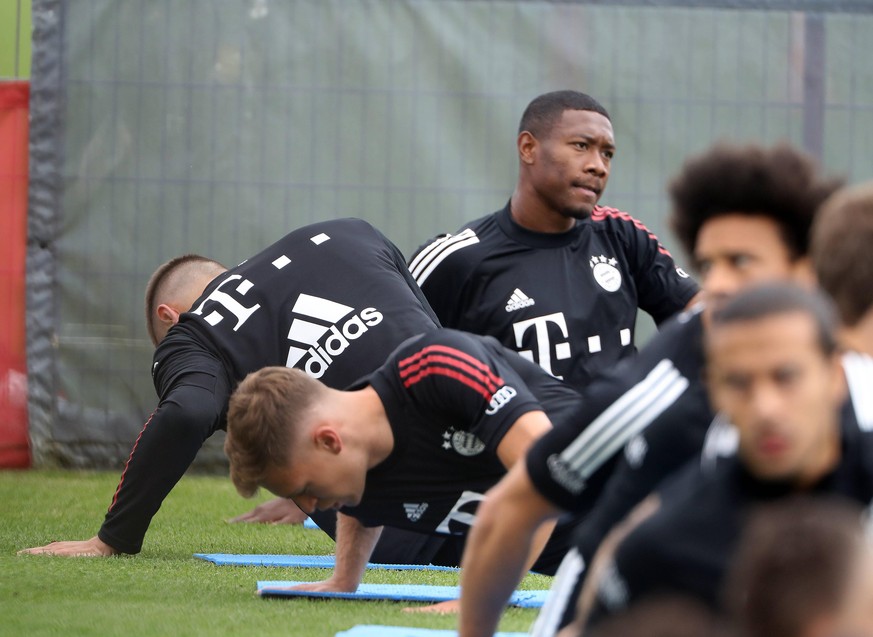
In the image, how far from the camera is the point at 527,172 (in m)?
6.01

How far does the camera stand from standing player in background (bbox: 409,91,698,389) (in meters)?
5.67

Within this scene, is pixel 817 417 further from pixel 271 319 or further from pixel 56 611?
pixel 271 319

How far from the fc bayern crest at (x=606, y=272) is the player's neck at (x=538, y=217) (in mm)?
205

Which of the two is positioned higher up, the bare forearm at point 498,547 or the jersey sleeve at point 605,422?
the jersey sleeve at point 605,422

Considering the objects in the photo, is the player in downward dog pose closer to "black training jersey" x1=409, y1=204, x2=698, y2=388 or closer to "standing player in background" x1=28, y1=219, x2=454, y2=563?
"standing player in background" x1=28, y1=219, x2=454, y2=563

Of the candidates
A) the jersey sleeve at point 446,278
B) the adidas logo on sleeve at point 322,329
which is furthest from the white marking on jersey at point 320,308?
the jersey sleeve at point 446,278

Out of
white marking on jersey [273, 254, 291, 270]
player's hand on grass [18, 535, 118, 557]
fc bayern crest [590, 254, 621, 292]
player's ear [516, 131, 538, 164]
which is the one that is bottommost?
player's hand on grass [18, 535, 118, 557]

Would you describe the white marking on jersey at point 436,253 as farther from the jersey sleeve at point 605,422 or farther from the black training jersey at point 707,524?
the black training jersey at point 707,524

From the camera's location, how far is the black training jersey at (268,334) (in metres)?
5.01

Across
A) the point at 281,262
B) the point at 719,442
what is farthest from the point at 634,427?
the point at 281,262

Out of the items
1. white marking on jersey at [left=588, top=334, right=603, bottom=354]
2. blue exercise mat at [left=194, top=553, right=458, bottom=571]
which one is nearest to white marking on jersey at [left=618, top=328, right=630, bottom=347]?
white marking on jersey at [left=588, top=334, right=603, bottom=354]

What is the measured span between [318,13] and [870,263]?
236 inches

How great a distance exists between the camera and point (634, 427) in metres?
2.57

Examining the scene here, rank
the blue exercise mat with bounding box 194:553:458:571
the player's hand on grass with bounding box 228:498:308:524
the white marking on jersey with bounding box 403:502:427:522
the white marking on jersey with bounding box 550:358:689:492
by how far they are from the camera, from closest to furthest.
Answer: the white marking on jersey with bounding box 550:358:689:492, the white marking on jersey with bounding box 403:502:427:522, the blue exercise mat with bounding box 194:553:458:571, the player's hand on grass with bounding box 228:498:308:524
